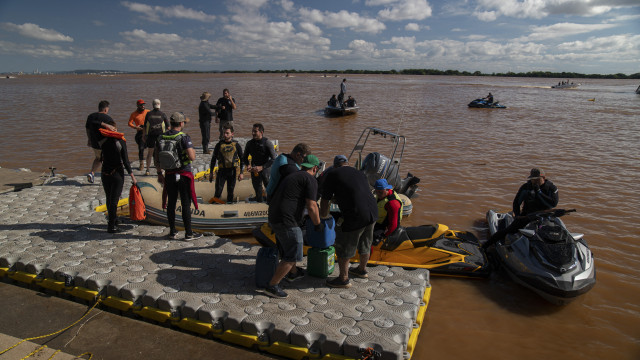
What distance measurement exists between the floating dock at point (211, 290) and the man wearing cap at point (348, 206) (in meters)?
0.43

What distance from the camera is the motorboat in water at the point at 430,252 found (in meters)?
5.18

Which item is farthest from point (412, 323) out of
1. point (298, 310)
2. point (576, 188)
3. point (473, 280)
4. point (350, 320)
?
point (576, 188)

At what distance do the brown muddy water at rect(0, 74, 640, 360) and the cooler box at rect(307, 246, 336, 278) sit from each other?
4.22 feet

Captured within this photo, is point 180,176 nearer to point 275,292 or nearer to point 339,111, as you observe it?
point 275,292

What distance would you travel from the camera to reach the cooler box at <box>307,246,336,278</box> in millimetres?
4387

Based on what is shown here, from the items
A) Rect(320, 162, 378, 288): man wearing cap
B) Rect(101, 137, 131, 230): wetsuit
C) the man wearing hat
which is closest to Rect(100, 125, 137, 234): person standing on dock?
Rect(101, 137, 131, 230): wetsuit

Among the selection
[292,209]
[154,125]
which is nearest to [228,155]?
[154,125]

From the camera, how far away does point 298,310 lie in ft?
12.5

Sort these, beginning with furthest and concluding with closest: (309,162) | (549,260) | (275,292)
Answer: (549,260) < (275,292) < (309,162)

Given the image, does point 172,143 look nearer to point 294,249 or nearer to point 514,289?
point 294,249

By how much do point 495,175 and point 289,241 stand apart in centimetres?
893

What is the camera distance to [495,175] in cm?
1090

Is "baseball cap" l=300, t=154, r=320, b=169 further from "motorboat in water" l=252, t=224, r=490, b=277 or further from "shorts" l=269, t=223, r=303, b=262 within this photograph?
"motorboat in water" l=252, t=224, r=490, b=277

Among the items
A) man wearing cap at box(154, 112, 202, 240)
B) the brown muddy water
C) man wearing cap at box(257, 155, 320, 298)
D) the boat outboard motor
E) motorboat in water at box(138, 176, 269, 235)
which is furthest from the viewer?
the boat outboard motor
